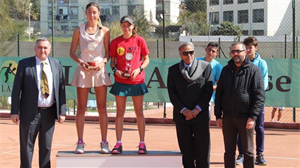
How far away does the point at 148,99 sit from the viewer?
13367 mm

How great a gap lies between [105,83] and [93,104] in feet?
32.0

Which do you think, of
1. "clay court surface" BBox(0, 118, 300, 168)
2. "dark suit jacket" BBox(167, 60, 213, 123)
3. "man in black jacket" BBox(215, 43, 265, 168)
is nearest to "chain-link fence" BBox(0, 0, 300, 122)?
"clay court surface" BBox(0, 118, 300, 168)

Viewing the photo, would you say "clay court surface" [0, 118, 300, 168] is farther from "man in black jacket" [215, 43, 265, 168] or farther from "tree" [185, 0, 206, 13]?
"tree" [185, 0, 206, 13]

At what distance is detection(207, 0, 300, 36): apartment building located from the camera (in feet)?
126

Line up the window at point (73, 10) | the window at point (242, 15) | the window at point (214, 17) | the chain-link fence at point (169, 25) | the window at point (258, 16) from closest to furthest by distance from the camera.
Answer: the chain-link fence at point (169, 25) → the window at point (258, 16) → the window at point (242, 15) → the window at point (214, 17) → the window at point (73, 10)

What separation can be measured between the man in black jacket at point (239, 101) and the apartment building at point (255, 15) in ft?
95.2

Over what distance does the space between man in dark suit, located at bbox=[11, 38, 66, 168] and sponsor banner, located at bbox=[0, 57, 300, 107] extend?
689 centimetres

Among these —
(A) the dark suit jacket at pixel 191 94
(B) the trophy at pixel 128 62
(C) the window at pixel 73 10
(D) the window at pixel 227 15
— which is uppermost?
(C) the window at pixel 73 10

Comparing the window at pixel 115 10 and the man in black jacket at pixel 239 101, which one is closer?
A: the man in black jacket at pixel 239 101

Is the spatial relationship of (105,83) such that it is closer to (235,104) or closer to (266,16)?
(235,104)

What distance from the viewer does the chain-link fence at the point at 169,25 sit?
2030 cm

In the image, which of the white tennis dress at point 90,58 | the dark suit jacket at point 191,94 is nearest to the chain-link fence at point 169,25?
the white tennis dress at point 90,58

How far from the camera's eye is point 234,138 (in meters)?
6.63

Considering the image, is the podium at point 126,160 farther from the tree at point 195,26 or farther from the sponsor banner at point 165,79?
the tree at point 195,26
